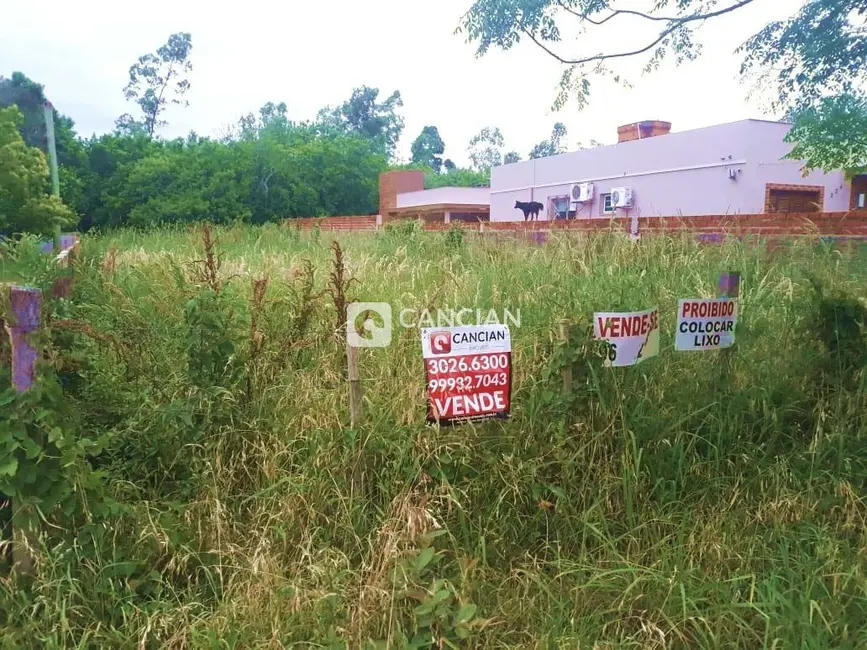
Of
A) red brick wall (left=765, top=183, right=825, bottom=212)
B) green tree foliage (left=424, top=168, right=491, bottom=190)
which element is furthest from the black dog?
green tree foliage (left=424, top=168, right=491, bottom=190)

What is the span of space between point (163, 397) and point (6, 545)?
96cm

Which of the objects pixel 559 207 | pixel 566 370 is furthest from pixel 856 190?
pixel 566 370

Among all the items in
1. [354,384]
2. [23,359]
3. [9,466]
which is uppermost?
[23,359]

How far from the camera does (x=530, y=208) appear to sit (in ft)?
79.9

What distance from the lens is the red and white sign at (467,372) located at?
249 centimetres

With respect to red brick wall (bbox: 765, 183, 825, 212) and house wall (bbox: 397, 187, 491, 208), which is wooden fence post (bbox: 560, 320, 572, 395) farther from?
house wall (bbox: 397, 187, 491, 208)

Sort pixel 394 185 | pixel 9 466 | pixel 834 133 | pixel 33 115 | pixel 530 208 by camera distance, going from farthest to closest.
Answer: pixel 394 185 → pixel 530 208 → pixel 33 115 → pixel 834 133 → pixel 9 466

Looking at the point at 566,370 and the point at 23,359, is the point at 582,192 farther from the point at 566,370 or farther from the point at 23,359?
the point at 23,359

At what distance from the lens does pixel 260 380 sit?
3.12m

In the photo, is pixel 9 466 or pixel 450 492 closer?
pixel 9 466

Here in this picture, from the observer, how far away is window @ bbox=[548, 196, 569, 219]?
23445 mm

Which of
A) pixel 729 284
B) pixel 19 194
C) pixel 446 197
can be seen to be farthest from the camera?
pixel 446 197

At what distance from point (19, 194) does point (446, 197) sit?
829 inches

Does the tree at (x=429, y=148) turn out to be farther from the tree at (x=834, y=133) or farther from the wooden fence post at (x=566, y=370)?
the wooden fence post at (x=566, y=370)
